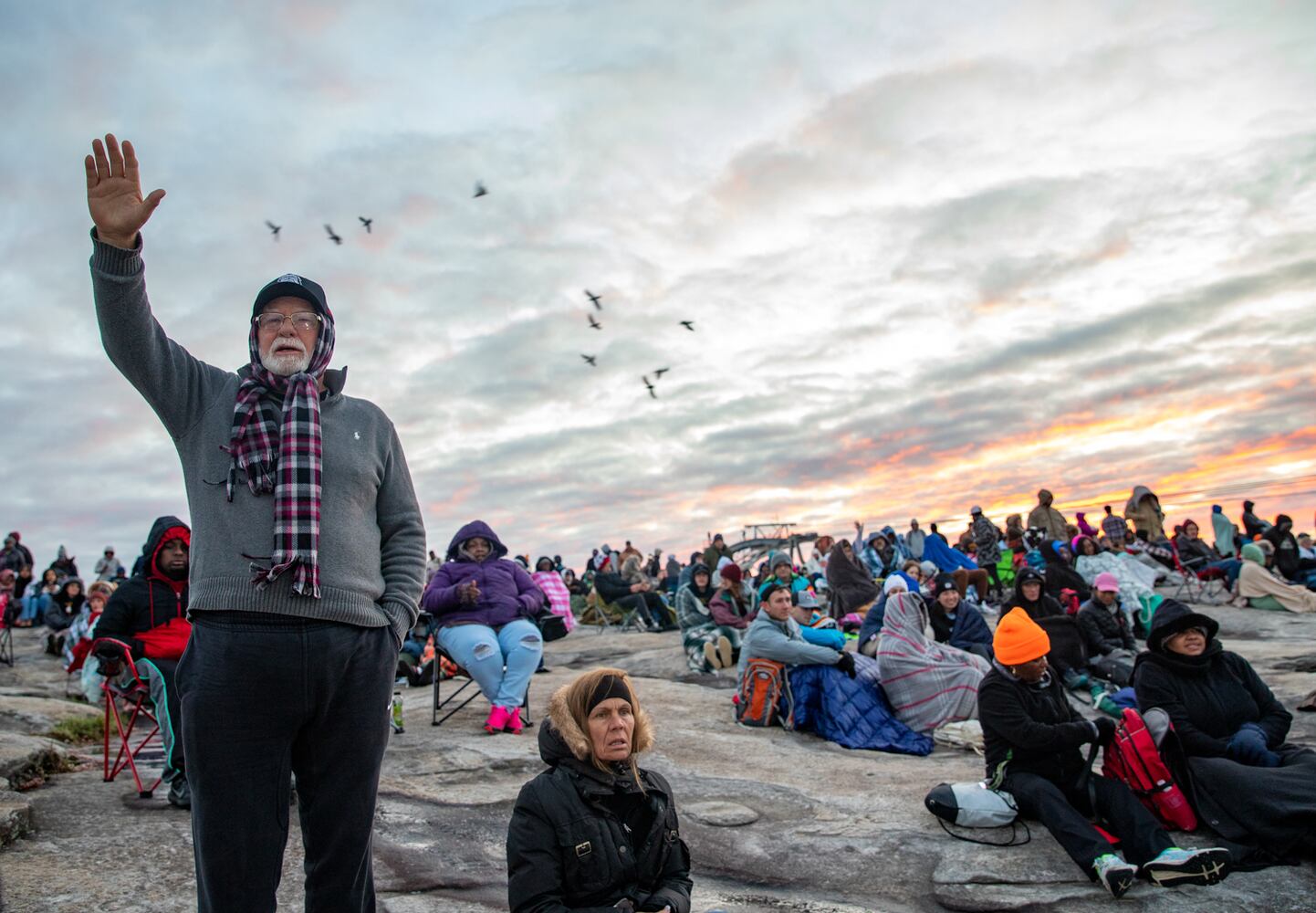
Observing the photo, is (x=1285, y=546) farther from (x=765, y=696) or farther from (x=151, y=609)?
(x=151, y=609)

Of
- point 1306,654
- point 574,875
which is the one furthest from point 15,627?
point 1306,654

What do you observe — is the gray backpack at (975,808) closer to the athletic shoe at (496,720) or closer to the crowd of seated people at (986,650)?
the crowd of seated people at (986,650)

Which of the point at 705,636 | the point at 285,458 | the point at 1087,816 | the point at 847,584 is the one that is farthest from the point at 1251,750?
the point at 847,584

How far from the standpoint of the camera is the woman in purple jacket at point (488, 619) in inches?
283

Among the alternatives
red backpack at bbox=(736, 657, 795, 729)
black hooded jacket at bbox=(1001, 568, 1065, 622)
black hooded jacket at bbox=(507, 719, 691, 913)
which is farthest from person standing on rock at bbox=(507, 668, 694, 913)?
black hooded jacket at bbox=(1001, 568, 1065, 622)

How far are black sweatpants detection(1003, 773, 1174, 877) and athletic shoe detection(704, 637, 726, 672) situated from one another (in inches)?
235

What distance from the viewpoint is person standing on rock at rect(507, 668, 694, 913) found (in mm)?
2957

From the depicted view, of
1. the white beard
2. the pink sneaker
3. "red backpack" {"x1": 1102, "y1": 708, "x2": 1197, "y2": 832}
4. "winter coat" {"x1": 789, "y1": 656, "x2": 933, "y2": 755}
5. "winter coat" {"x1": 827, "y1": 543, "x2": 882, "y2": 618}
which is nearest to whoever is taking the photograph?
the white beard

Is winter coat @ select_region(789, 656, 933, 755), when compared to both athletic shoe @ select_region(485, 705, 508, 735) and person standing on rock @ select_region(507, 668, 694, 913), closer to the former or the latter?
athletic shoe @ select_region(485, 705, 508, 735)

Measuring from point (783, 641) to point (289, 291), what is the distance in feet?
20.4

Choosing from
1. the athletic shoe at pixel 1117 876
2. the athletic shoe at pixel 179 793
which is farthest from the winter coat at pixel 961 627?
the athletic shoe at pixel 179 793

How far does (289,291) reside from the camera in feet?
8.21

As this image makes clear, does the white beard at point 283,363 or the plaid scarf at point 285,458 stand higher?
the white beard at point 283,363

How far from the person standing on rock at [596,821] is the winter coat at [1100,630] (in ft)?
24.6
